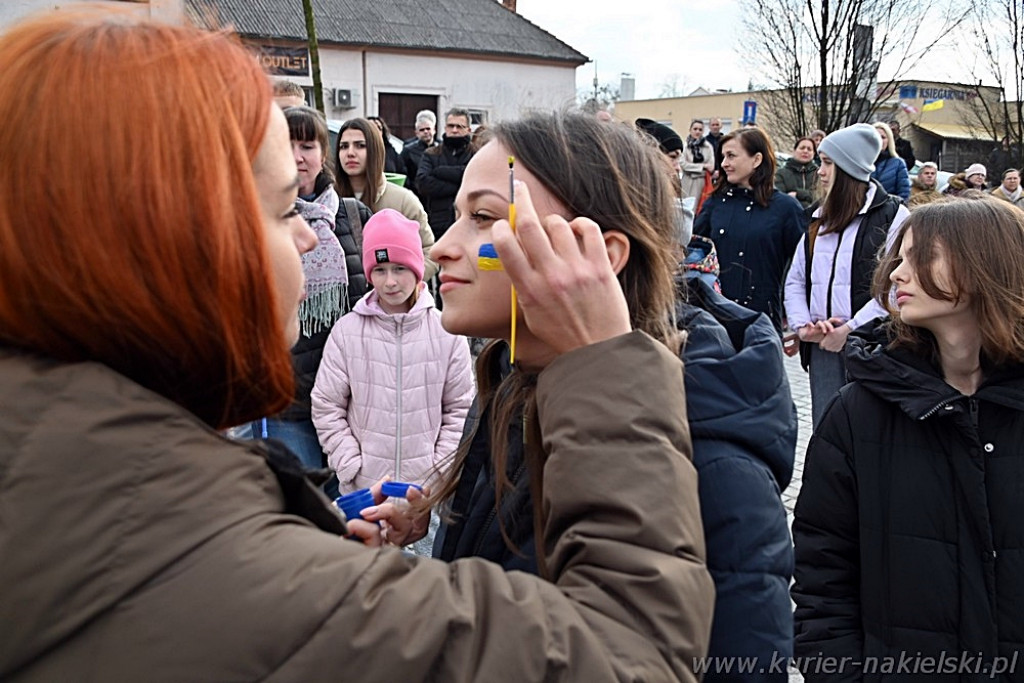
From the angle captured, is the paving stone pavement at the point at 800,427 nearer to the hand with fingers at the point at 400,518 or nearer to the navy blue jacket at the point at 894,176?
the navy blue jacket at the point at 894,176

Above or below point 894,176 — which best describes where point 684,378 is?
below

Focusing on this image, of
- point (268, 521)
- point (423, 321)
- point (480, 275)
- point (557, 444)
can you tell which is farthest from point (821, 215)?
point (268, 521)

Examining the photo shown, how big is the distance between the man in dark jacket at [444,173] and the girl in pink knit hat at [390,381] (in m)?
4.68

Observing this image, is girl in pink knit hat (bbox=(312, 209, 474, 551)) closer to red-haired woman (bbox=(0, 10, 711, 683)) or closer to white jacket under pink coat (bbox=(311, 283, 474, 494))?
white jacket under pink coat (bbox=(311, 283, 474, 494))

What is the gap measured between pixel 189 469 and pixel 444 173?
25.3 ft

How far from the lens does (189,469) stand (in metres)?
0.94

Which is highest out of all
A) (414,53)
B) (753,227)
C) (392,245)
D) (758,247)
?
(414,53)

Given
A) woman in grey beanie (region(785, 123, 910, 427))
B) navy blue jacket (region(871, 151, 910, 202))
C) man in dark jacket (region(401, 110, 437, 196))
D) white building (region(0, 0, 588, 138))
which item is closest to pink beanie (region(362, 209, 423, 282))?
woman in grey beanie (region(785, 123, 910, 427))

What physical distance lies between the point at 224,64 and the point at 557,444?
24.8 inches

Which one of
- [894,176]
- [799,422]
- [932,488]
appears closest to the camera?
[932,488]

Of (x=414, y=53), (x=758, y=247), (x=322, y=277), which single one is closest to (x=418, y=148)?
(x=758, y=247)

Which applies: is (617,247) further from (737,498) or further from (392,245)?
(392,245)

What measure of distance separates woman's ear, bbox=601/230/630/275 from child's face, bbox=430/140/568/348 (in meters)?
0.10

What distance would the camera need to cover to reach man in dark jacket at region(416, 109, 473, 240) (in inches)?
333
